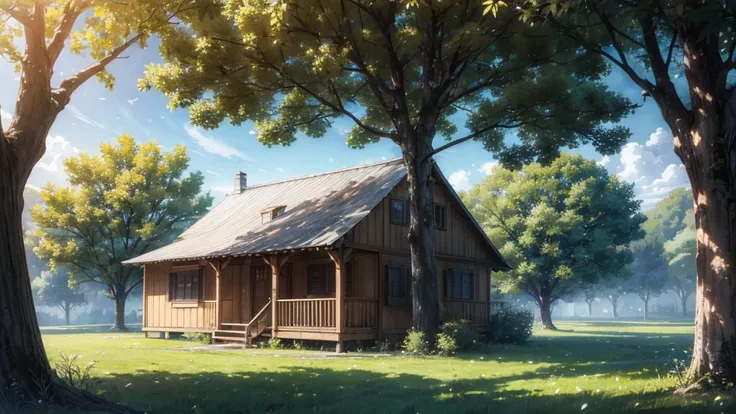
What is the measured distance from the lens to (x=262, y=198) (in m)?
32.2

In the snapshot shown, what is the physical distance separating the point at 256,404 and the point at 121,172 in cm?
3337

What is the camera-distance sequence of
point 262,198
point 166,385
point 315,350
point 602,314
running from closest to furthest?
point 166,385
point 315,350
point 262,198
point 602,314

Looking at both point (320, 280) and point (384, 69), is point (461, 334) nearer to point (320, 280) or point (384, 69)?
point (320, 280)

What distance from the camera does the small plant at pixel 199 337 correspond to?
88.0 feet

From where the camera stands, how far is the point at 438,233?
27.4 metres

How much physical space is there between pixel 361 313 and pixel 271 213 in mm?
7032

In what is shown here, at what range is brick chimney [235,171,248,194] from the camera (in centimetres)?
3575

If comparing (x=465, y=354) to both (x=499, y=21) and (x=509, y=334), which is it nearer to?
(x=509, y=334)

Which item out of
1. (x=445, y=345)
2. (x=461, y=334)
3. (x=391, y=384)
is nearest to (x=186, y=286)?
(x=461, y=334)

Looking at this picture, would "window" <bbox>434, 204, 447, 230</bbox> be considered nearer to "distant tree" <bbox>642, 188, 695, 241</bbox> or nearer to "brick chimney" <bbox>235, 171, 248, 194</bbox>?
"brick chimney" <bbox>235, 171, 248, 194</bbox>

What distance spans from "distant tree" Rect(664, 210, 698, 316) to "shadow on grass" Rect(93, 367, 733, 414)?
269ft

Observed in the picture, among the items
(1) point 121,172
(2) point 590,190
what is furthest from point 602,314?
(1) point 121,172

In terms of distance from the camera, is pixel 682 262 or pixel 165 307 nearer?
pixel 165 307

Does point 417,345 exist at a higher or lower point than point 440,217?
lower
